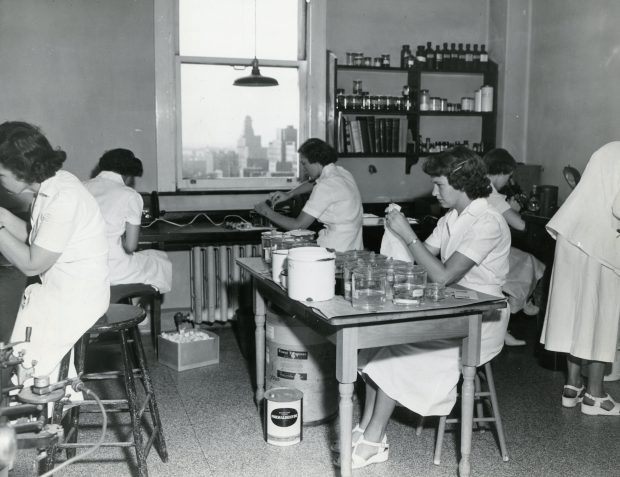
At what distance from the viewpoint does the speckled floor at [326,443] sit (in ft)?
9.43

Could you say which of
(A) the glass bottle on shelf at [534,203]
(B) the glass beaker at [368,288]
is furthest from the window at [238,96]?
(B) the glass beaker at [368,288]

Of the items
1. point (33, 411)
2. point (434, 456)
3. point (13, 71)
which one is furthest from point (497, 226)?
point (13, 71)

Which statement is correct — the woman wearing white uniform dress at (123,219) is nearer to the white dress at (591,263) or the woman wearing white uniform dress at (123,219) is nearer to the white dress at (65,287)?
the white dress at (65,287)

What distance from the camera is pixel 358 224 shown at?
445 centimetres

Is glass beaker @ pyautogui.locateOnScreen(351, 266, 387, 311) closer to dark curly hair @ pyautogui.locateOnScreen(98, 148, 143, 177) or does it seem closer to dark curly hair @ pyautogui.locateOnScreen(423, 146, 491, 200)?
dark curly hair @ pyautogui.locateOnScreen(423, 146, 491, 200)

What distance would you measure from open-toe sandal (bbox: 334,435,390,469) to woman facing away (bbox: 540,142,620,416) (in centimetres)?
126

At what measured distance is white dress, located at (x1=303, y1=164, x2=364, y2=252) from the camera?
432 centimetres

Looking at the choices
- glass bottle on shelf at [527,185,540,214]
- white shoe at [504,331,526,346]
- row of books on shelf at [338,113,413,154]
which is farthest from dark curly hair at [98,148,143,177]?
glass bottle on shelf at [527,185,540,214]

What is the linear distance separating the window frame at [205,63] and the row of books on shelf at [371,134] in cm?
21

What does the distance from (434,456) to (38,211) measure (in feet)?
6.49

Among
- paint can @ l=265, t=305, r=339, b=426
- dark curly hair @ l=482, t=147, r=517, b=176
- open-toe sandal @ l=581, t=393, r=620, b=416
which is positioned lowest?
open-toe sandal @ l=581, t=393, r=620, b=416

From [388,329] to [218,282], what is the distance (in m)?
3.00

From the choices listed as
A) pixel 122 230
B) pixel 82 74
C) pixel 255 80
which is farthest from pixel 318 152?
pixel 82 74

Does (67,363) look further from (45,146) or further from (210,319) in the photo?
(210,319)
